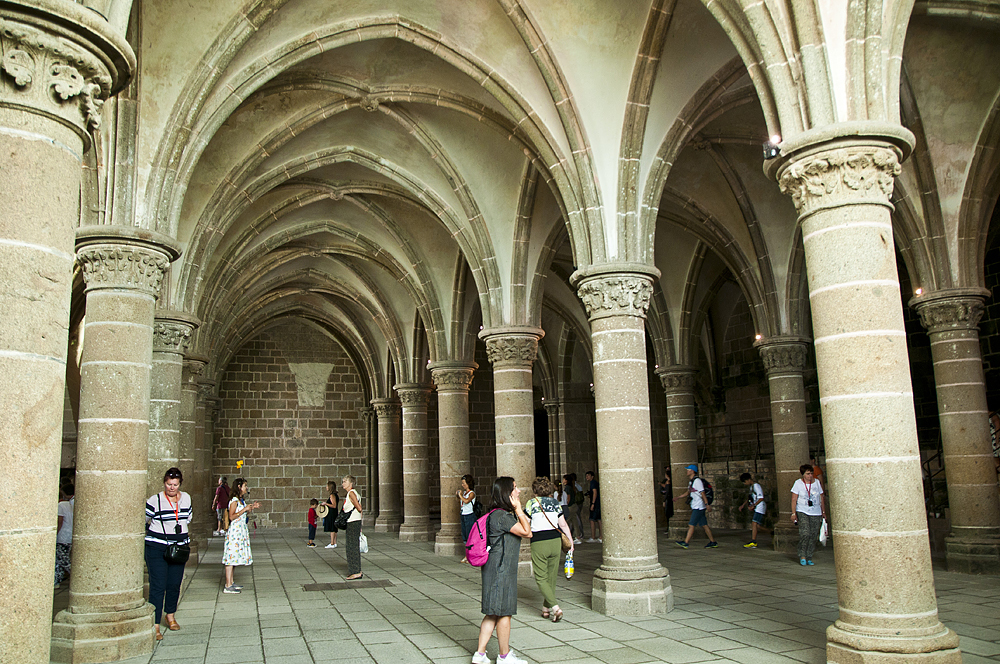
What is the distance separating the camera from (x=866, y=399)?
4906 mm

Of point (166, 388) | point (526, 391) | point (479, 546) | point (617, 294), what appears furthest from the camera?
point (526, 391)

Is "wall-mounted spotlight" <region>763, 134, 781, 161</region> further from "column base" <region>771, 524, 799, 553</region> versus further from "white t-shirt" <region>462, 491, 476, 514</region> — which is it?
"column base" <region>771, 524, 799, 553</region>

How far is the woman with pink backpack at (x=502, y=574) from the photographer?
204 inches

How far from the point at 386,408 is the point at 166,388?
10581mm

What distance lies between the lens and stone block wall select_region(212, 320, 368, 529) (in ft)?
74.7

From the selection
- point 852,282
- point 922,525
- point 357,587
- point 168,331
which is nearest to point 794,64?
point 852,282

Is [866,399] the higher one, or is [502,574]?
[866,399]

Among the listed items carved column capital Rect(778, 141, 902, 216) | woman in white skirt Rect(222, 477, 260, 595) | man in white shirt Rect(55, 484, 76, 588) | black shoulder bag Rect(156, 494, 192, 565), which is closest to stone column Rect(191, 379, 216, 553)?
man in white shirt Rect(55, 484, 76, 588)

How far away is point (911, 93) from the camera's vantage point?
9047 millimetres

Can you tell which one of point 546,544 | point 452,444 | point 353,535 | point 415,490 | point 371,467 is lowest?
point 353,535

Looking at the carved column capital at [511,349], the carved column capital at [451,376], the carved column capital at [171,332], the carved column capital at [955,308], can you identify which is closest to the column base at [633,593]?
the carved column capital at [511,349]

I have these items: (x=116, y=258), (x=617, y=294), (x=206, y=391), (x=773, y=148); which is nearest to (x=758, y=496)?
(x=617, y=294)

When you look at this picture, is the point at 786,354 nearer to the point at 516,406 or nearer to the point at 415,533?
the point at 516,406

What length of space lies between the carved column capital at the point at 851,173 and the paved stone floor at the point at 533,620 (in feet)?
9.98
